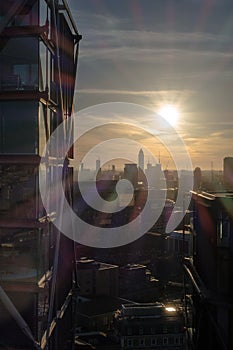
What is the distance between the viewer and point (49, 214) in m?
3.56

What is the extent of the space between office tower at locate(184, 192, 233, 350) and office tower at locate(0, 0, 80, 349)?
127 cm

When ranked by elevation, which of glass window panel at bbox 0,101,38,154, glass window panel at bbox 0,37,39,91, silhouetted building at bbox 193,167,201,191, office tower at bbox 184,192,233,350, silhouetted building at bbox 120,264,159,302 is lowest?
silhouetted building at bbox 120,264,159,302

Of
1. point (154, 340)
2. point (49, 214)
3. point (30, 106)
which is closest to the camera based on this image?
point (30, 106)

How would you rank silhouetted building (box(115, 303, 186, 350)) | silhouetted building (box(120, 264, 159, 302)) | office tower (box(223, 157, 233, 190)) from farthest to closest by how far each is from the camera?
silhouetted building (box(120, 264, 159, 302)) → silhouetted building (box(115, 303, 186, 350)) → office tower (box(223, 157, 233, 190))

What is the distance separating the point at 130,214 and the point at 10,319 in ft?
69.8

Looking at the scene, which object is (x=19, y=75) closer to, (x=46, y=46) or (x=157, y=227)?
(x=46, y=46)

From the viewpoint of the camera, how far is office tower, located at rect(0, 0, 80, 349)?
10.5 feet

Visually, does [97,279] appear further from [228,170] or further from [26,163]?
[26,163]

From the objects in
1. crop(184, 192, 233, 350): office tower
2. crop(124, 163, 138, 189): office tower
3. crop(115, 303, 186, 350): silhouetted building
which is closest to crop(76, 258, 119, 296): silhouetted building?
crop(115, 303, 186, 350): silhouetted building

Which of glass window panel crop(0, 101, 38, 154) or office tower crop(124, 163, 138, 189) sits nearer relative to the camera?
glass window panel crop(0, 101, 38, 154)

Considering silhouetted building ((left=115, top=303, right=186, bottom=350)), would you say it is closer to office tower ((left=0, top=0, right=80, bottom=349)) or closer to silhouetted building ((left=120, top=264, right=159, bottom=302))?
silhouetted building ((left=120, top=264, right=159, bottom=302))

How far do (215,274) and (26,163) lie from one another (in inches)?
66.6

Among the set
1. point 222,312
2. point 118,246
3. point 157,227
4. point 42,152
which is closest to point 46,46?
point 42,152

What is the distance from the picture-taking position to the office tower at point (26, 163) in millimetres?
3199
